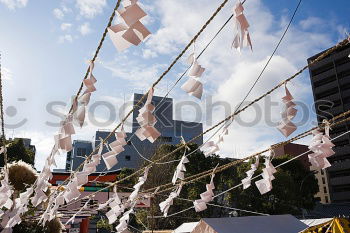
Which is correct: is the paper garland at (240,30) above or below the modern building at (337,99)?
below

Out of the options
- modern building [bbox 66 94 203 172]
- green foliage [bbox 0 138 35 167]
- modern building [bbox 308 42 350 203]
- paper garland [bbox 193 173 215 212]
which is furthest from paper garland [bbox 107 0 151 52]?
modern building [bbox 308 42 350 203]

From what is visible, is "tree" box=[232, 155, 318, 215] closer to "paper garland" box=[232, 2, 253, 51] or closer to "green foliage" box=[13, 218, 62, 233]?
"green foliage" box=[13, 218, 62, 233]

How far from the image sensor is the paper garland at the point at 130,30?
5.08 ft

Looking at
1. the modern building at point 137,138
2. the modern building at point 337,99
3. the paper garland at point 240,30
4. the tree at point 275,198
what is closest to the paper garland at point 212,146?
the paper garland at point 240,30

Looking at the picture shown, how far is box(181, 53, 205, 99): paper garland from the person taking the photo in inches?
82.0

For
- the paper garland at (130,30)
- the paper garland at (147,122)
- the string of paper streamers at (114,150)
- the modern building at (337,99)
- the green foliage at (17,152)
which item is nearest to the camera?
the paper garland at (130,30)

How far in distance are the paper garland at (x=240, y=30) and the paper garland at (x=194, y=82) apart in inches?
15.2

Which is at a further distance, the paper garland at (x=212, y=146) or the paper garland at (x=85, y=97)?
the paper garland at (x=212, y=146)

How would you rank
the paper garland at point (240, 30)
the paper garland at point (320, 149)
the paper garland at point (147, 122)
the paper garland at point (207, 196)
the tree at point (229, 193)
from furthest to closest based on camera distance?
1. the tree at point (229, 193)
2. the paper garland at point (207, 196)
3. the paper garland at point (320, 149)
4. the paper garland at point (147, 122)
5. the paper garland at point (240, 30)

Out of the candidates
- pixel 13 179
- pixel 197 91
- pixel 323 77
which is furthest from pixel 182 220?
pixel 323 77

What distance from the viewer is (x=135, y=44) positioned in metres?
1.56

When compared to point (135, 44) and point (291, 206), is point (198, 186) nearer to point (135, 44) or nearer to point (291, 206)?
point (291, 206)

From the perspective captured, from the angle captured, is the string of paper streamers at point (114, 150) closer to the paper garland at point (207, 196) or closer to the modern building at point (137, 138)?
the paper garland at point (207, 196)

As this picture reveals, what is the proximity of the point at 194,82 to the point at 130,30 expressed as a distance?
0.70 m
